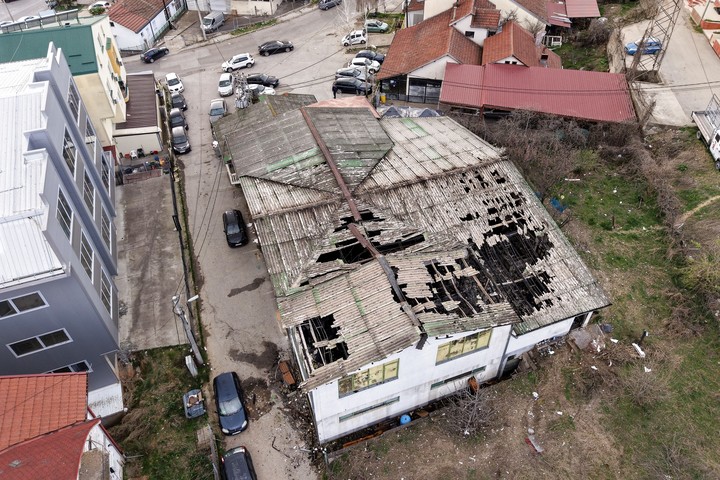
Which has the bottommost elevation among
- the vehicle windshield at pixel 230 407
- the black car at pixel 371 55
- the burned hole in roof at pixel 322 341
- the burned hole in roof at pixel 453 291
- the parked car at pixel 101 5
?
the vehicle windshield at pixel 230 407

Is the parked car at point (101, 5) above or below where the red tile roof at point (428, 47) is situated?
below

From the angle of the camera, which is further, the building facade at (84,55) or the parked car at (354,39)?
the parked car at (354,39)

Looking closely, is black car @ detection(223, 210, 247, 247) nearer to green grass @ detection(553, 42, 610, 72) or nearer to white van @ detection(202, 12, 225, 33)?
white van @ detection(202, 12, 225, 33)

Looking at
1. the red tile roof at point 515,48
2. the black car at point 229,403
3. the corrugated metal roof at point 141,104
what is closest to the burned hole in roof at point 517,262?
the black car at point 229,403

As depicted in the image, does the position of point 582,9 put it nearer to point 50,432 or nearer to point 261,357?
point 261,357

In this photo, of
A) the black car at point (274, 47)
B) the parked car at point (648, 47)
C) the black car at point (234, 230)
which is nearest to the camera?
the black car at point (234, 230)

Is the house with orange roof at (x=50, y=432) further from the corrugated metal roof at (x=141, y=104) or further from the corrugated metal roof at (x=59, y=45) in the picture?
the corrugated metal roof at (x=141, y=104)

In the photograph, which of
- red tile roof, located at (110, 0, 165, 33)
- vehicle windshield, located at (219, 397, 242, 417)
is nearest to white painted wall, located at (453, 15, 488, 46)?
red tile roof, located at (110, 0, 165, 33)
